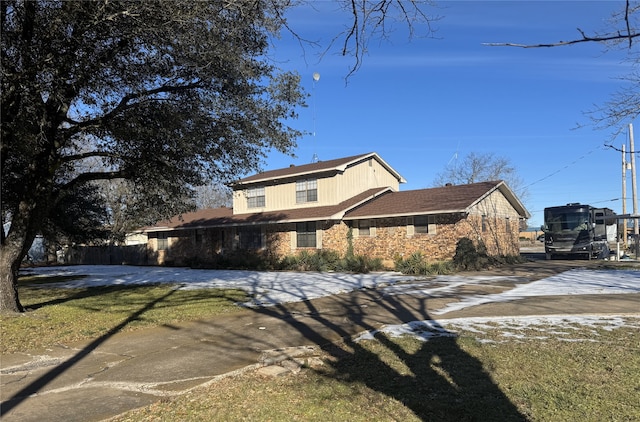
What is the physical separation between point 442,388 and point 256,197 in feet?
81.7

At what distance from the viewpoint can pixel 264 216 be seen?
86.9 ft

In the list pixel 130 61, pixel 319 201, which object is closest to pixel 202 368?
pixel 130 61

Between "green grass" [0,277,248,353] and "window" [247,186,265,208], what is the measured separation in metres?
14.0

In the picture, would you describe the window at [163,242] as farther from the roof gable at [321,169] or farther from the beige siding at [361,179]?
the beige siding at [361,179]

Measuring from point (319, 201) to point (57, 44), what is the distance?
62.4 feet

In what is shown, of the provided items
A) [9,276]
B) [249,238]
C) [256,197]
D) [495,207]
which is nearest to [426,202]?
[495,207]

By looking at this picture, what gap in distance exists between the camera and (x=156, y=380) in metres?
5.30

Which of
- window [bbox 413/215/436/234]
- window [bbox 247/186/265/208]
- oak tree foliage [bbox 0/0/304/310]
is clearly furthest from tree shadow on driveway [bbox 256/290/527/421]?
window [bbox 247/186/265/208]

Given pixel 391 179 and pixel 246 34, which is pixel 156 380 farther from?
pixel 391 179

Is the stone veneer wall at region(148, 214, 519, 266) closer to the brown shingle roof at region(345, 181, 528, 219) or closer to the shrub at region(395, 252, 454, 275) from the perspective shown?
the brown shingle roof at region(345, 181, 528, 219)

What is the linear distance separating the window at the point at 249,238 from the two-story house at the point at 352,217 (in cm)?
6

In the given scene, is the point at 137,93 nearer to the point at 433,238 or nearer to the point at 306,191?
the point at 433,238

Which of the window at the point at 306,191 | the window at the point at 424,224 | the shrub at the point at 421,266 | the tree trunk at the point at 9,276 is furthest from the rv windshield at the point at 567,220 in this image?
the tree trunk at the point at 9,276

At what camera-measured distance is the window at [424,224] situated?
21266mm
